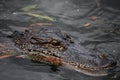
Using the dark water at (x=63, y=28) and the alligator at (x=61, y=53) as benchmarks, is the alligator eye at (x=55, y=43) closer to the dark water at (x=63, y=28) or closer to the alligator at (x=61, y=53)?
the alligator at (x=61, y=53)

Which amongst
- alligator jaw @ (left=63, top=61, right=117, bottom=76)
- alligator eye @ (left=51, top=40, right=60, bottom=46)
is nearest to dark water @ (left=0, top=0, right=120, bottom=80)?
alligator jaw @ (left=63, top=61, right=117, bottom=76)

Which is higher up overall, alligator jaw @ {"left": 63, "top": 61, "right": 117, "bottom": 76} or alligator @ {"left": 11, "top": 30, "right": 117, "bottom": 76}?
alligator @ {"left": 11, "top": 30, "right": 117, "bottom": 76}

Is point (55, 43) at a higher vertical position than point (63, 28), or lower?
higher

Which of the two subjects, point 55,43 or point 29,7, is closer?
point 55,43

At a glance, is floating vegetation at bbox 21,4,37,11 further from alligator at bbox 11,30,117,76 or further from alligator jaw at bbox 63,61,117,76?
alligator jaw at bbox 63,61,117,76

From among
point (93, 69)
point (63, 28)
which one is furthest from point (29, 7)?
point (93, 69)

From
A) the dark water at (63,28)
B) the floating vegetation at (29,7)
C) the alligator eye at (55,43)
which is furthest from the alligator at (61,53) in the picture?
the floating vegetation at (29,7)

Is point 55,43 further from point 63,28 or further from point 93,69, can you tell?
point 63,28

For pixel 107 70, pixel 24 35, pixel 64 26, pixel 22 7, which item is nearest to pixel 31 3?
pixel 22 7
